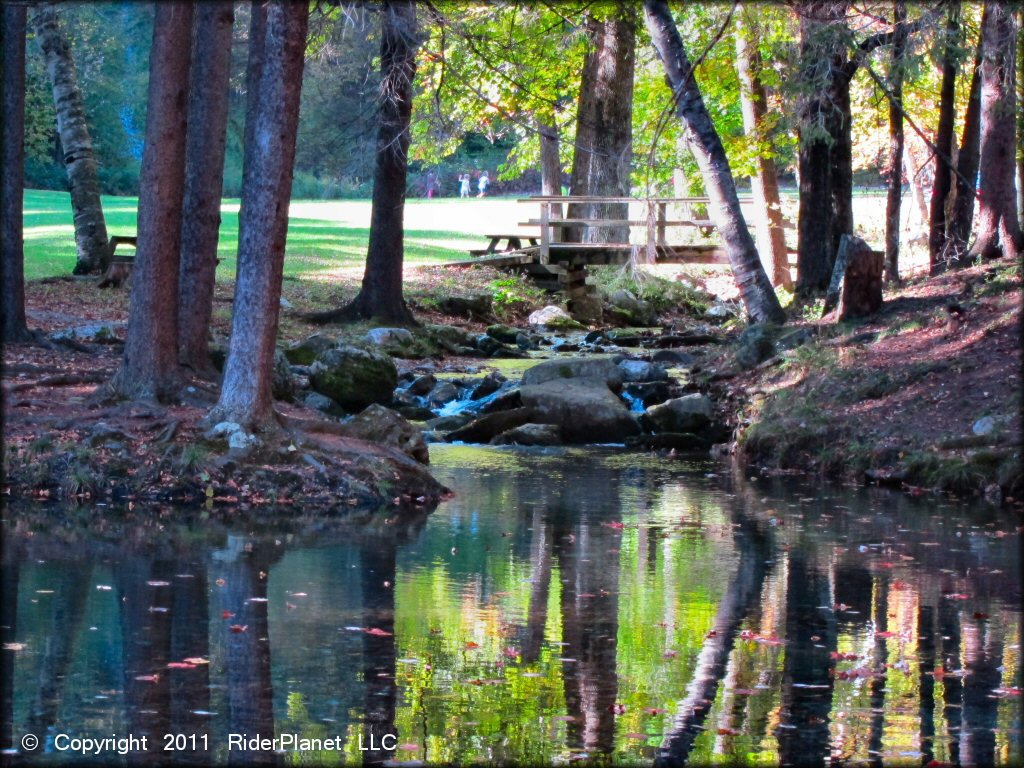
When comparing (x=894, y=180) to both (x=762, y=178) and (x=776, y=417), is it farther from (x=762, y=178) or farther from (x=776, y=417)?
(x=762, y=178)

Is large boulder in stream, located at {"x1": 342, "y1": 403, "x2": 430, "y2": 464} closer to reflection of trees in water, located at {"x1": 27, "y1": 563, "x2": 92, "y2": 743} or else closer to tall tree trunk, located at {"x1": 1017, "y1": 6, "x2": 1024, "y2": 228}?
reflection of trees in water, located at {"x1": 27, "y1": 563, "x2": 92, "y2": 743}

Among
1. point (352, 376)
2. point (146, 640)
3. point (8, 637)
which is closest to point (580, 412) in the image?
point (352, 376)

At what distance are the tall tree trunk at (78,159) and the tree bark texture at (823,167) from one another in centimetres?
1321

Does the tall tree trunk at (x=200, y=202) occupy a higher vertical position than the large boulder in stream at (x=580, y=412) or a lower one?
higher

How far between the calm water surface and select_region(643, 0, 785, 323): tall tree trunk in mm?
8210

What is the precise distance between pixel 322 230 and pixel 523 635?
128 ft

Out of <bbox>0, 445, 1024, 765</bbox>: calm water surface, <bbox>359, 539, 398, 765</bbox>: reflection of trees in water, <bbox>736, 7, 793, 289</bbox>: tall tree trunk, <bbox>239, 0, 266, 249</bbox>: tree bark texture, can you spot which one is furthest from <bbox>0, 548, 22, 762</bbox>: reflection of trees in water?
<bbox>736, 7, 793, 289</bbox>: tall tree trunk

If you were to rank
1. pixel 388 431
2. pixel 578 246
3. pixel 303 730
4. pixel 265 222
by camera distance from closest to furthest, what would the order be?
1. pixel 303 730
2. pixel 265 222
3. pixel 388 431
4. pixel 578 246

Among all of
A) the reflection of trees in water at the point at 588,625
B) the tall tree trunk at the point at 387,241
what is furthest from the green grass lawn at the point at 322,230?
the reflection of trees in water at the point at 588,625

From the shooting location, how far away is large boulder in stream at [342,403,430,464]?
1437cm

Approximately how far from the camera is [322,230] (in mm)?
45844

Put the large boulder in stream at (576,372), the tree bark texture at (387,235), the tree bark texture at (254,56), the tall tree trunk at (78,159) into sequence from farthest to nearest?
the tall tree trunk at (78,159), the tree bark texture at (387,235), the large boulder in stream at (576,372), the tree bark texture at (254,56)

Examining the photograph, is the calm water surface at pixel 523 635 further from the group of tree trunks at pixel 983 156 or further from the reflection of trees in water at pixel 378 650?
the group of tree trunks at pixel 983 156

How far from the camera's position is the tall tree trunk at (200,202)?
49.4ft
